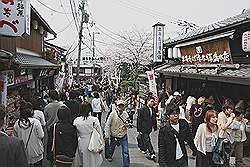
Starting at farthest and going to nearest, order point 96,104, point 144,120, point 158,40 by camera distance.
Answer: point 158,40, point 96,104, point 144,120

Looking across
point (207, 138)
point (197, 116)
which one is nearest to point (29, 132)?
point (207, 138)

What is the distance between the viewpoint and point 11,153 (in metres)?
3.64

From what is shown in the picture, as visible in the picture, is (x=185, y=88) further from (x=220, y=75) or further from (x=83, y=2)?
(x=83, y=2)

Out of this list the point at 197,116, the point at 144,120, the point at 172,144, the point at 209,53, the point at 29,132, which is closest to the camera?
the point at 172,144

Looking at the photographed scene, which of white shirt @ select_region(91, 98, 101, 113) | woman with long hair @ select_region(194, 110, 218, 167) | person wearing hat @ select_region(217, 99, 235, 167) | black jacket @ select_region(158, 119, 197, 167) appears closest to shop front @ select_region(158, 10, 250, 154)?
person wearing hat @ select_region(217, 99, 235, 167)

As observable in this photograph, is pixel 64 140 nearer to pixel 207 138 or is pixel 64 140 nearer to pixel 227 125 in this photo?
pixel 207 138

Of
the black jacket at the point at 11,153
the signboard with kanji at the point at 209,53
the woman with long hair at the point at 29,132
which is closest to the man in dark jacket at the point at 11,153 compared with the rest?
the black jacket at the point at 11,153

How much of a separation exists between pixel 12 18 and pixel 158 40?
12980mm

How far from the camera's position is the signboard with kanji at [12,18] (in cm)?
801

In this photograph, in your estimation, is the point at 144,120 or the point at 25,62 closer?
the point at 144,120

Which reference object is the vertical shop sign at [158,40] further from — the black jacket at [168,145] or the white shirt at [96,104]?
the black jacket at [168,145]

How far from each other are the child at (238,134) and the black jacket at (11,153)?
19.7 feet

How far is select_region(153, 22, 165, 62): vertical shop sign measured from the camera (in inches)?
803

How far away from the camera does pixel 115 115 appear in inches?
336
